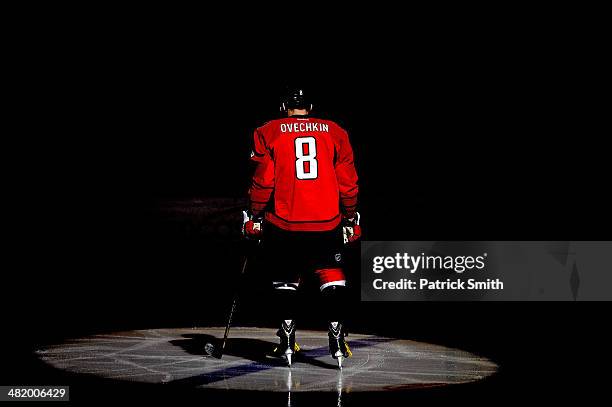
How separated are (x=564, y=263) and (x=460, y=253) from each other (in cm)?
107

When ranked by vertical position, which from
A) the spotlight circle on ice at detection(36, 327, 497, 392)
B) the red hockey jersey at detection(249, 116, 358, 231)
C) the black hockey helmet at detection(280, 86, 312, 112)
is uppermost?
Result: the black hockey helmet at detection(280, 86, 312, 112)

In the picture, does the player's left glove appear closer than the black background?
Yes

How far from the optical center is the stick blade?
20.1 ft

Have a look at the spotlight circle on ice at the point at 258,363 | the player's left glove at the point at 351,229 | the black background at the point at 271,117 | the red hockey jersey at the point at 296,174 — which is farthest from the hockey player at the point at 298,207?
the black background at the point at 271,117

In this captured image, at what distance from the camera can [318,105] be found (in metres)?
13.8

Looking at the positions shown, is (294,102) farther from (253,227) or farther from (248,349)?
(248,349)

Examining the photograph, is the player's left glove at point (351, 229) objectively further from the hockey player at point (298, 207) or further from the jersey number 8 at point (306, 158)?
the jersey number 8 at point (306, 158)

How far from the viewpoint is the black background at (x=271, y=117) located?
38.5 ft

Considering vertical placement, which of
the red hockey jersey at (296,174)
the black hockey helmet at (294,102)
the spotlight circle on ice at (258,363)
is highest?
the black hockey helmet at (294,102)

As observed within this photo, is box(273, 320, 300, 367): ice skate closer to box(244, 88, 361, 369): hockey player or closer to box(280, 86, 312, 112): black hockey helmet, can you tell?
box(244, 88, 361, 369): hockey player

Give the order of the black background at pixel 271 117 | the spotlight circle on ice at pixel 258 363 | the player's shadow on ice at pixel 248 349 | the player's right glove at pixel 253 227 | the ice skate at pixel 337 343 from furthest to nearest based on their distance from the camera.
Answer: the black background at pixel 271 117 → the player's shadow on ice at pixel 248 349 → the player's right glove at pixel 253 227 → the ice skate at pixel 337 343 → the spotlight circle on ice at pixel 258 363

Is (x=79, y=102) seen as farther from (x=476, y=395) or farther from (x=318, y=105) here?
(x=476, y=395)

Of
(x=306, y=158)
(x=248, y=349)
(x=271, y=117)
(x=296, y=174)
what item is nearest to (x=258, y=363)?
(x=248, y=349)

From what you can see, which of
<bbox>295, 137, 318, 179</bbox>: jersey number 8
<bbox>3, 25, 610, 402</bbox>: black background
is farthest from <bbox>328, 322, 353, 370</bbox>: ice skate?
<bbox>3, 25, 610, 402</bbox>: black background
